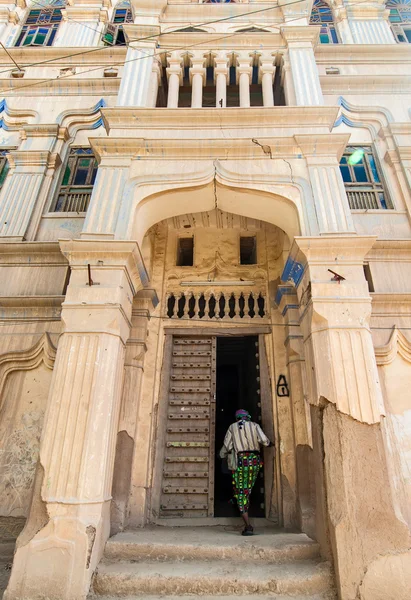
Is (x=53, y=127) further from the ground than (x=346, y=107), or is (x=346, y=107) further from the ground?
(x=346, y=107)

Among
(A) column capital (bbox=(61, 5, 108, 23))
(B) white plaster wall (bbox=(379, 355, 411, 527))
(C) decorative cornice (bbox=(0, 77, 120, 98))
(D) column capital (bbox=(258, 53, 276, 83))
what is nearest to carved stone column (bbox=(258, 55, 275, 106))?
(D) column capital (bbox=(258, 53, 276, 83))

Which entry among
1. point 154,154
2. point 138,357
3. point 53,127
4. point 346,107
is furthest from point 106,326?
point 346,107

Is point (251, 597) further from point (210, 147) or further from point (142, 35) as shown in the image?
point (142, 35)

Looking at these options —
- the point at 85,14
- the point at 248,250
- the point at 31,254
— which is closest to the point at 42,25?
the point at 85,14

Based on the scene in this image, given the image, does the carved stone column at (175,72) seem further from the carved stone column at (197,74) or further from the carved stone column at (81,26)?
the carved stone column at (81,26)

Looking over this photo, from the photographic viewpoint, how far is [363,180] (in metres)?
7.53

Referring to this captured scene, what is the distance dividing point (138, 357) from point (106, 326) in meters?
1.62

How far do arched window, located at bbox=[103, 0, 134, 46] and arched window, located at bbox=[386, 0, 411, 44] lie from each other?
7.62 m

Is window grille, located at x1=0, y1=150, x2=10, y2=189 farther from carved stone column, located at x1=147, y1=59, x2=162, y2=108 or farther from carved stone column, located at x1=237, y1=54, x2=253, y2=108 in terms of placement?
carved stone column, located at x1=237, y1=54, x2=253, y2=108

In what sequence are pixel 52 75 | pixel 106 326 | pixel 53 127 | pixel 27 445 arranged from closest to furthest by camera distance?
pixel 106 326
pixel 27 445
pixel 53 127
pixel 52 75

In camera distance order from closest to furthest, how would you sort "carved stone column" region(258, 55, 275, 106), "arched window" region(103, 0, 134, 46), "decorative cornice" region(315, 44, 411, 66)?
"carved stone column" region(258, 55, 275, 106) < "decorative cornice" region(315, 44, 411, 66) < "arched window" region(103, 0, 134, 46)

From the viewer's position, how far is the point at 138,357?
592 centimetres

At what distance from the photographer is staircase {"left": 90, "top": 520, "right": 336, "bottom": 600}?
353 centimetres

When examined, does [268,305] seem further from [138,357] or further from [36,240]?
[36,240]
